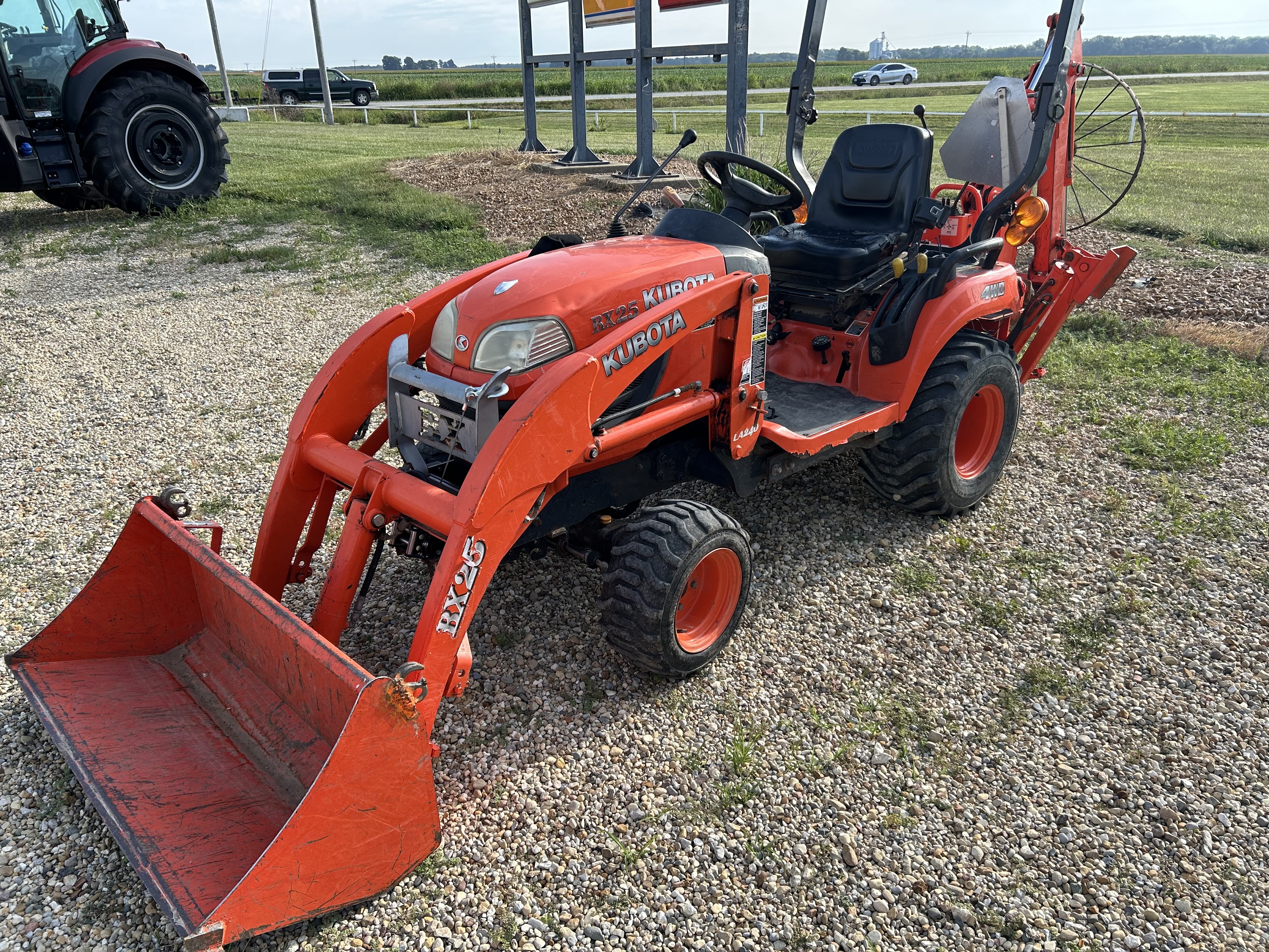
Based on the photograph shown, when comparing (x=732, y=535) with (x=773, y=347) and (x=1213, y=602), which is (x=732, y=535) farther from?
(x=1213, y=602)

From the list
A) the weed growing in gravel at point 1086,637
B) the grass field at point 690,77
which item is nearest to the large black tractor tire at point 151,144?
the weed growing in gravel at point 1086,637

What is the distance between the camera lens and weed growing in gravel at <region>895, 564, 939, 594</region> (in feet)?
13.3

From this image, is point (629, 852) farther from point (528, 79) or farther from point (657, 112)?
point (657, 112)

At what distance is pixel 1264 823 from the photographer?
9.20 feet

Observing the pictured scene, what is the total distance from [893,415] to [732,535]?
123 cm

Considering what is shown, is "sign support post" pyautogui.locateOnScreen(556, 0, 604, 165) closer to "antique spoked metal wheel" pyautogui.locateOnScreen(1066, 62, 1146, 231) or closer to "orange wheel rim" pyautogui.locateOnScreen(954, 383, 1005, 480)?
"antique spoked metal wheel" pyautogui.locateOnScreen(1066, 62, 1146, 231)

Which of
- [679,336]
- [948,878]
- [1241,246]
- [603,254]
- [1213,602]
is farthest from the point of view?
[1241,246]

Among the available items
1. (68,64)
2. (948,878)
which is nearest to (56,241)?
(68,64)

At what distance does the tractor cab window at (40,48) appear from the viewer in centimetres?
950

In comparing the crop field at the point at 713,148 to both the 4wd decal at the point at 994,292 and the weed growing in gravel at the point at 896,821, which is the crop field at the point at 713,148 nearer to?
the 4wd decal at the point at 994,292

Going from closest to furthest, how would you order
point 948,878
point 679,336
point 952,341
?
point 948,878, point 679,336, point 952,341

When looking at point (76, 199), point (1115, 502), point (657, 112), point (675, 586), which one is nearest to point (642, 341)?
point (675, 586)

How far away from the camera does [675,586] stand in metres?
3.14

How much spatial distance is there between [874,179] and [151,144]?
9573 millimetres
